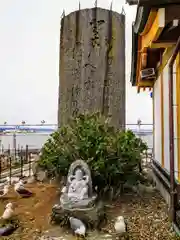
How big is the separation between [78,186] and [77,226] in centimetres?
65

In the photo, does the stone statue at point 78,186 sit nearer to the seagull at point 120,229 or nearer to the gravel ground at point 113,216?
the gravel ground at point 113,216

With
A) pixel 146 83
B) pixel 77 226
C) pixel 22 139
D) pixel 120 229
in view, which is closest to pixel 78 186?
pixel 77 226

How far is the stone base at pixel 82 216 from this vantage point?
419 cm

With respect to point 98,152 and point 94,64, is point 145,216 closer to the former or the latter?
point 98,152

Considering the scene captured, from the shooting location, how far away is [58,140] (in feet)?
18.9

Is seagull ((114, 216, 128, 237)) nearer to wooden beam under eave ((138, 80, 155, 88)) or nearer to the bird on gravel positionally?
the bird on gravel

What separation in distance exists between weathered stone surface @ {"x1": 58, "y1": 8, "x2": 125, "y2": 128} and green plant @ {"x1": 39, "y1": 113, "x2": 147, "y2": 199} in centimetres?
31

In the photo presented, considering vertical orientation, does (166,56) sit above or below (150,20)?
below

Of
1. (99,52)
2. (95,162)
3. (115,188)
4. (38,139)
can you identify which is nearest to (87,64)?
(99,52)

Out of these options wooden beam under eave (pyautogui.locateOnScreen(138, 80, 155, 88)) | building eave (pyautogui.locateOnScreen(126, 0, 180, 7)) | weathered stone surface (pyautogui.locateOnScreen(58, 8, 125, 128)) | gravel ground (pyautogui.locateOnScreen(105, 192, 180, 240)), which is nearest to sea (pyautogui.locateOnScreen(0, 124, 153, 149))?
wooden beam under eave (pyautogui.locateOnScreen(138, 80, 155, 88))

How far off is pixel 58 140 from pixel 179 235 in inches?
109

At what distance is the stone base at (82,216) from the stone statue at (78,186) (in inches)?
9.4

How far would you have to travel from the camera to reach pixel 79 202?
436 centimetres

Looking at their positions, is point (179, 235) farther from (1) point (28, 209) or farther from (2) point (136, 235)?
(1) point (28, 209)
